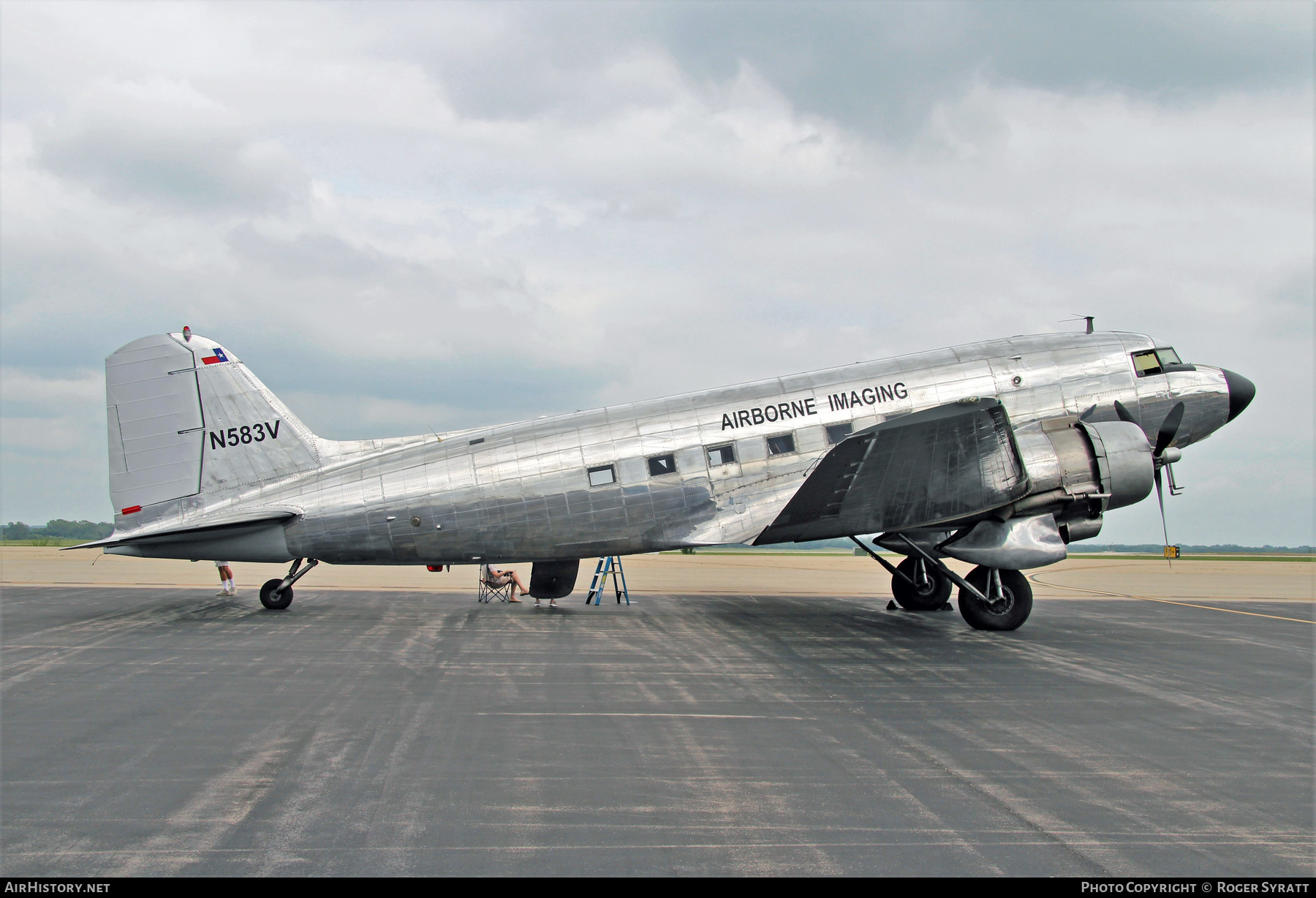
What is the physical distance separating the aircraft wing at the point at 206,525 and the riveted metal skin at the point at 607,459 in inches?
1.8

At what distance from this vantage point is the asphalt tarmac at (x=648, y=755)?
169 inches

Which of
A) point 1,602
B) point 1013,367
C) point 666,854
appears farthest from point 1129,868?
point 1,602

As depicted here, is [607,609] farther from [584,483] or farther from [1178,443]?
[1178,443]

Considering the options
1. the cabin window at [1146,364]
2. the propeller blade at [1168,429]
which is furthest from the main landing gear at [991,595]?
the cabin window at [1146,364]

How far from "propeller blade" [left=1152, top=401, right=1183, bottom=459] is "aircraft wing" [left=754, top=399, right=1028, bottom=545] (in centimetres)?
362

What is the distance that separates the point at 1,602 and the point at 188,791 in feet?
48.8

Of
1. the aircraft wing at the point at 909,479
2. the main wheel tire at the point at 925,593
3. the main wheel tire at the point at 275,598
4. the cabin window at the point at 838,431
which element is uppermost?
the cabin window at the point at 838,431

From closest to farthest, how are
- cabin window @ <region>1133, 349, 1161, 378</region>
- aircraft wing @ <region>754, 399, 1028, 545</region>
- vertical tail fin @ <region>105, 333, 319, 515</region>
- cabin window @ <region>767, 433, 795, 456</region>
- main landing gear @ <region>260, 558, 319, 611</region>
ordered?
aircraft wing @ <region>754, 399, 1028, 545</region>, cabin window @ <region>767, 433, 795, 456</region>, vertical tail fin @ <region>105, 333, 319, 515</region>, cabin window @ <region>1133, 349, 1161, 378</region>, main landing gear @ <region>260, 558, 319, 611</region>

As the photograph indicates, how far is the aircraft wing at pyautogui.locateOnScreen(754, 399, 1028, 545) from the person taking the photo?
36.1ft

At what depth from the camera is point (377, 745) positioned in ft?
20.5

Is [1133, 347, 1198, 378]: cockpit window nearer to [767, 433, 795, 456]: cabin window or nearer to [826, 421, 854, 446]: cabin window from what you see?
[826, 421, 854, 446]: cabin window

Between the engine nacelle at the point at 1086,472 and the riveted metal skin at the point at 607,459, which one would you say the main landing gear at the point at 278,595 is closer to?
the riveted metal skin at the point at 607,459

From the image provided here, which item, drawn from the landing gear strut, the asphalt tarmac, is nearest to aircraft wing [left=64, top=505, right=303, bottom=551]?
the asphalt tarmac

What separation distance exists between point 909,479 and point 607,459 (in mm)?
5143
